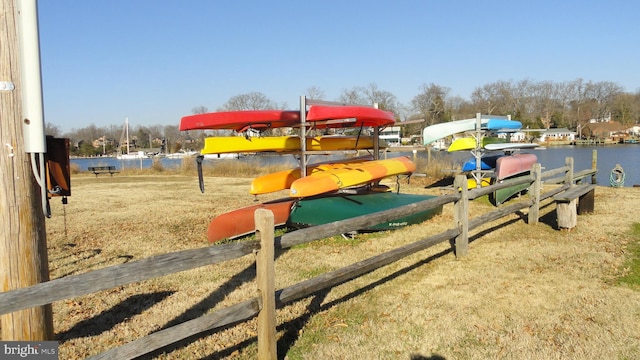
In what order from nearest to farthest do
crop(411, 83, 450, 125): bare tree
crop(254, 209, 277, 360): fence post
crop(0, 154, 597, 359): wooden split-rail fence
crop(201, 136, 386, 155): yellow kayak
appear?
crop(0, 154, 597, 359): wooden split-rail fence, crop(254, 209, 277, 360): fence post, crop(201, 136, 386, 155): yellow kayak, crop(411, 83, 450, 125): bare tree

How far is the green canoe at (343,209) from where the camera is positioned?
24.1 ft

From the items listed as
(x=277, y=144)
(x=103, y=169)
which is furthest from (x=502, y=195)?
(x=103, y=169)

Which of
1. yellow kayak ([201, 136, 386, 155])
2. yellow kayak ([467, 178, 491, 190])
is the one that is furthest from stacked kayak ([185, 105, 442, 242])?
yellow kayak ([467, 178, 491, 190])

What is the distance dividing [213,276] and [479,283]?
3.28 meters

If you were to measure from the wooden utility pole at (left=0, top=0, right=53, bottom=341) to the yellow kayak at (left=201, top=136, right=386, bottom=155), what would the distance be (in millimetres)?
4971

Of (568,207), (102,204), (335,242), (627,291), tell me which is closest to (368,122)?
(335,242)

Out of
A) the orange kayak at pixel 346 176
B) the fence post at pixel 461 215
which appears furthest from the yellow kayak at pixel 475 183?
the fence post at pixel 461 215

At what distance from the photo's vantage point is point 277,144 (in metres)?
8.23

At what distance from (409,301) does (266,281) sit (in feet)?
6.43

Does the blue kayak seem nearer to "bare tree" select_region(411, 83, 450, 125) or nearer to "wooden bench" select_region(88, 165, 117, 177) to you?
"wooden bench" select_region(88, 165, 117, 177)

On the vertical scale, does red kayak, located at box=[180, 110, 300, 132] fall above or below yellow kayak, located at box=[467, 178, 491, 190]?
above

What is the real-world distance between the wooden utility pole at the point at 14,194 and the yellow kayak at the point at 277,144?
497 centimetres

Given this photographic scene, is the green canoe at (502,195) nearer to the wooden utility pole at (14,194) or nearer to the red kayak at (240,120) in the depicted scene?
the red kayak at (240,120)

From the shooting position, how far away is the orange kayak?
685cm
